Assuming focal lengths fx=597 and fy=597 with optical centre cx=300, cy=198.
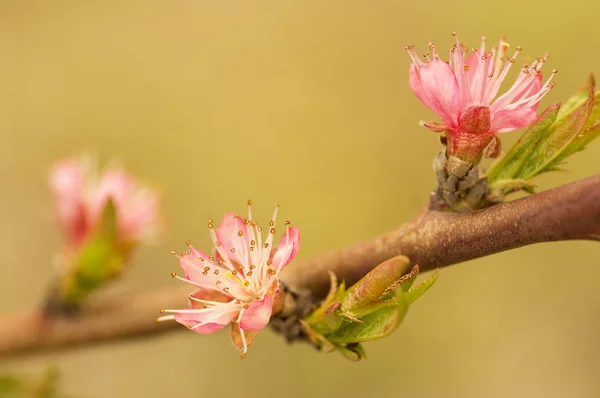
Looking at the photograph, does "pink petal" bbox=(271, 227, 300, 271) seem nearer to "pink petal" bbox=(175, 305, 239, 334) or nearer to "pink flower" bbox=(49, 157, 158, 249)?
"pink petal" bbox=(175, 305, 239, 334)

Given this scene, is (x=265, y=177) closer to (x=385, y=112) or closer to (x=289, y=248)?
(x=385, y=112)

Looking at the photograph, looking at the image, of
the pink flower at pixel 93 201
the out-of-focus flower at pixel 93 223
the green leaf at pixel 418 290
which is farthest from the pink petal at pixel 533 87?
the pink flower at pixel 93 201

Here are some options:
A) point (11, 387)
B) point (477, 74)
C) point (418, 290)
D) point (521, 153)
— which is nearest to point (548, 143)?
point (521, 153)

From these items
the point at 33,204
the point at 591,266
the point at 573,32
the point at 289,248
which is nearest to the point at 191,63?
the point at 33,204

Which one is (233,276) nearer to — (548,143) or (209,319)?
(209,319)

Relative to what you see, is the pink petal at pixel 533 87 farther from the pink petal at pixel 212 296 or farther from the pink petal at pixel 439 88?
the pink petal at pixel 212 296

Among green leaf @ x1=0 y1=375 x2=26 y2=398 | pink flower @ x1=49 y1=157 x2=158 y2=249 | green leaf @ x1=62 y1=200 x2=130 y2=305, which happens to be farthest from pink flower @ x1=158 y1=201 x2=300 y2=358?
green leaf @ x1=0 y1=375 x2=26 y2=398
